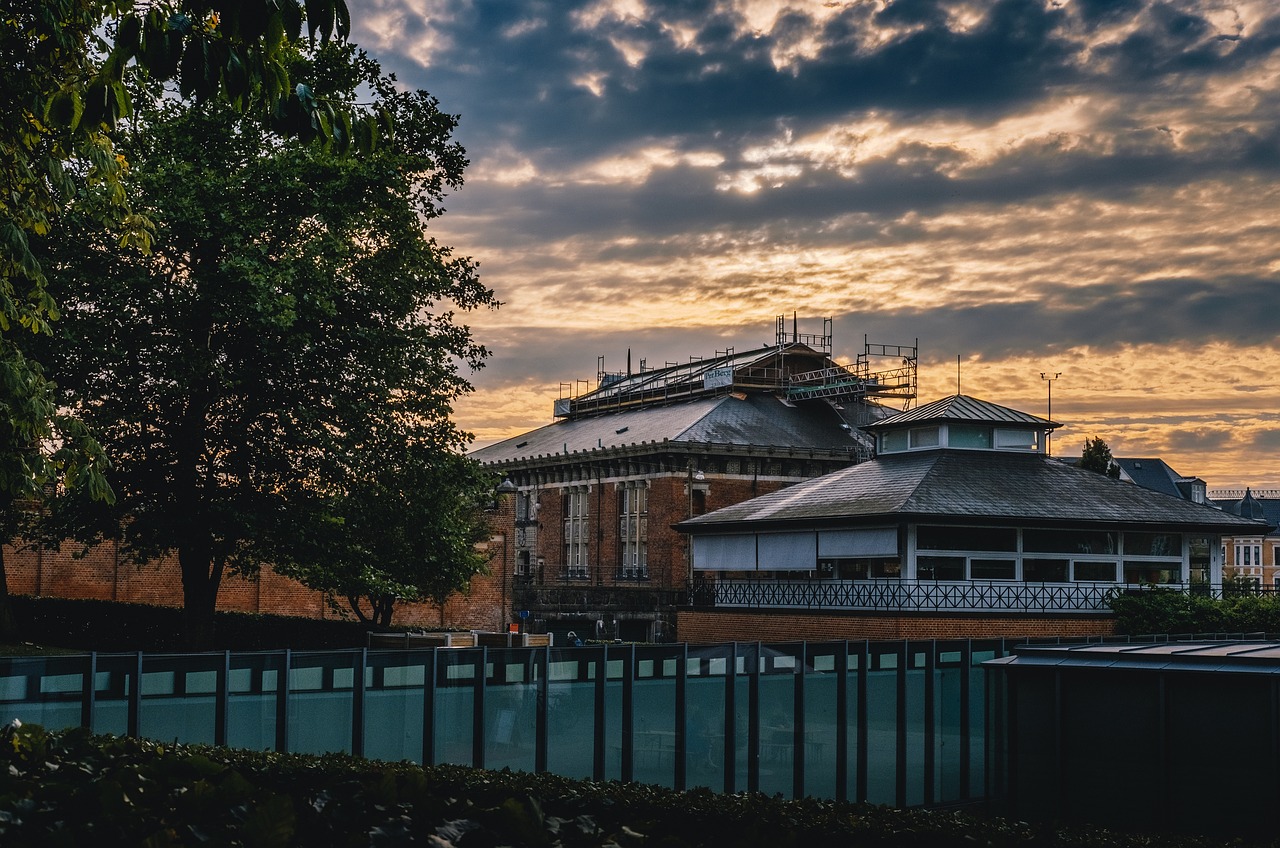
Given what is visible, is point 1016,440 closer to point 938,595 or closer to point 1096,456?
point 938,595

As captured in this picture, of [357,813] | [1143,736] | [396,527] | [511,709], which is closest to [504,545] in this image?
[396,527]

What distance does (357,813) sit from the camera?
258 inches

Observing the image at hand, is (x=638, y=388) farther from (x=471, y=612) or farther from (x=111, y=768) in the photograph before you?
(x=111, y=768)

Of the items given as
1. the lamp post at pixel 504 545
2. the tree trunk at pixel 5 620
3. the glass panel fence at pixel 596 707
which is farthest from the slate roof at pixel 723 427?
the glass panel fence at pixel 596 707

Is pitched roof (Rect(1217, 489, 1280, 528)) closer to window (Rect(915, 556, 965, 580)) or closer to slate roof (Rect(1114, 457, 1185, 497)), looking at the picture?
slate roof (Rect(1114, 457, 1185, 497))

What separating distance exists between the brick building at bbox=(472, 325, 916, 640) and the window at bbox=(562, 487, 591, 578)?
0.09m

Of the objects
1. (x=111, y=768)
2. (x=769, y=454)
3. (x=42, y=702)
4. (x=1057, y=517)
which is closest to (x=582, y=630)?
(x=769, y=454)

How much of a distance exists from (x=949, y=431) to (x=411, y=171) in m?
22.1

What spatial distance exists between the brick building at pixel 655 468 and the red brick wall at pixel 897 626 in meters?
15.9

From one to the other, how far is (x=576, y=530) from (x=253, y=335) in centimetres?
4537

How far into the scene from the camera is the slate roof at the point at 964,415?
45.2m

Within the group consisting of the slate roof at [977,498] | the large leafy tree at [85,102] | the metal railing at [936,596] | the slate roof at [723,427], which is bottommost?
the metal railing at [936,596]

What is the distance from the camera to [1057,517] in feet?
132

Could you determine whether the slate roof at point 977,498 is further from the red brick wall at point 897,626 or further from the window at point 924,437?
the red brick wall at point 897,626
